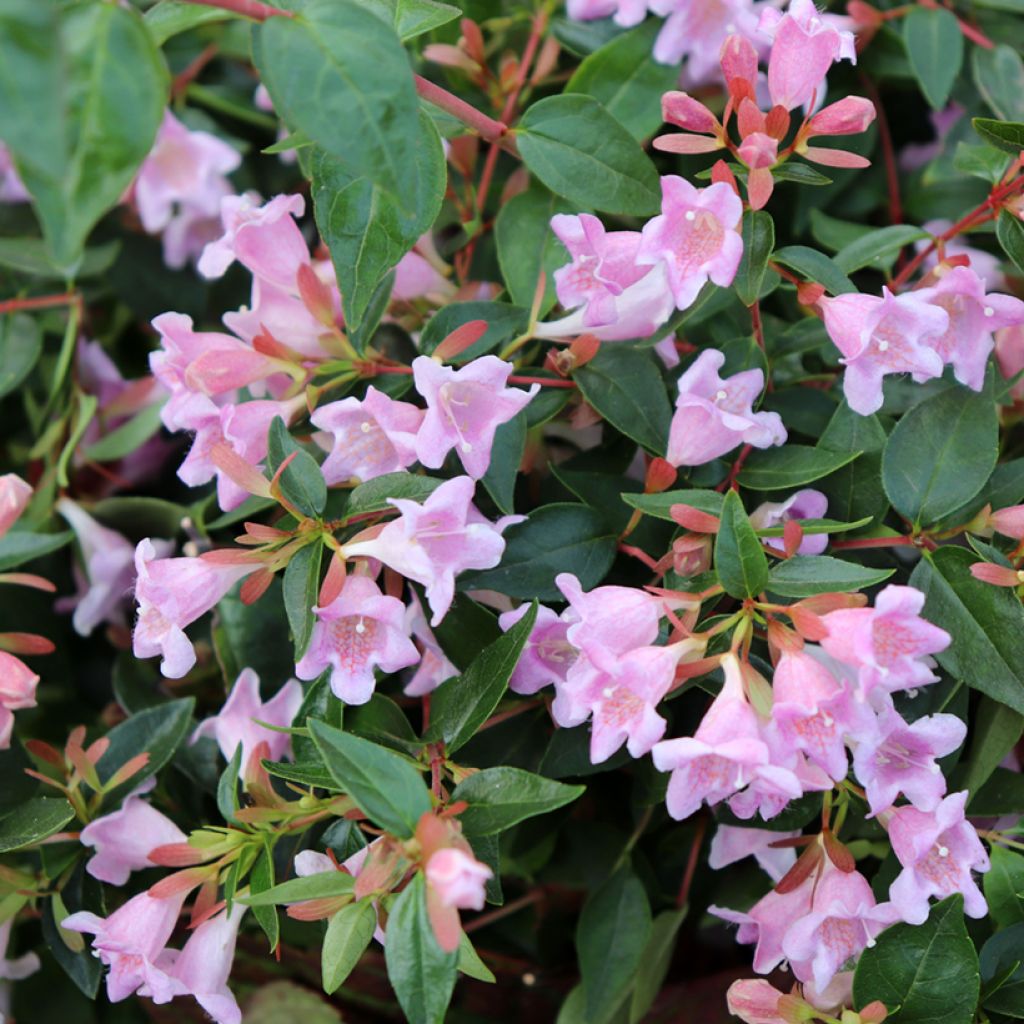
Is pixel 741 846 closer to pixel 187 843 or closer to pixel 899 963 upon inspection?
pixel 899 963

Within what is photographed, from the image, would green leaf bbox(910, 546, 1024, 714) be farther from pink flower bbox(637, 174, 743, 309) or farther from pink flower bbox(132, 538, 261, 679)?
pink flower bbox(132, 538, 261, 679)

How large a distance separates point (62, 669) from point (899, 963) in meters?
0.82

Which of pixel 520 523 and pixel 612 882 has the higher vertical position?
pixel 520 523

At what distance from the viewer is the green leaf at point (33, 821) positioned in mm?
805

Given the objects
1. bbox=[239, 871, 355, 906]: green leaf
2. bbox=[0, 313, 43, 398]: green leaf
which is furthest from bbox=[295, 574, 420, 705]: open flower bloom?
bbox=[0, 313, 43, 398]: green leaf

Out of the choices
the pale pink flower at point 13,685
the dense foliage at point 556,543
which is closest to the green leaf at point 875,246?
the dense foliage at point 556,543

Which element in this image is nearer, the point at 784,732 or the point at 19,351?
the point at 784,732

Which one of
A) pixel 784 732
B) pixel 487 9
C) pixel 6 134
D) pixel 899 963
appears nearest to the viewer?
pixel 6 134

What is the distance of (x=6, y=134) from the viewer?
47 centimetres

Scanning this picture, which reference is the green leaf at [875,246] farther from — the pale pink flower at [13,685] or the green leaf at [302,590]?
the pale pink flower at [13,685]

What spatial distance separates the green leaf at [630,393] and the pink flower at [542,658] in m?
0.14

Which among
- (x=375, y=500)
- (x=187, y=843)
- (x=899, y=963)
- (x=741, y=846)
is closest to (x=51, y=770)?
(x=187, y=843)

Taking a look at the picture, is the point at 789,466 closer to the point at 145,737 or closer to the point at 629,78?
the point at 629,78

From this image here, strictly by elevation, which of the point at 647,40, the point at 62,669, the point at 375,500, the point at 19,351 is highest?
the point at 647,40
